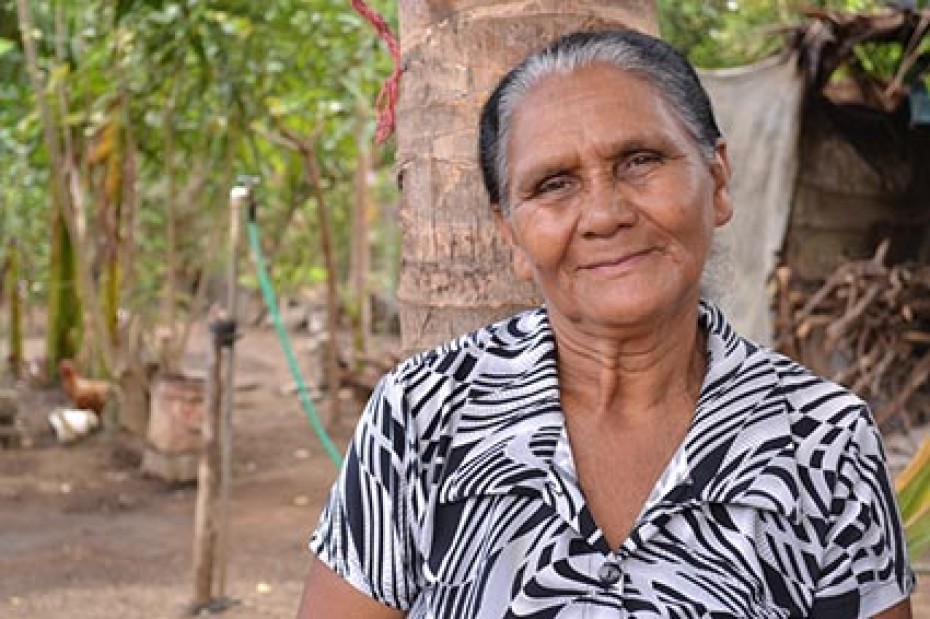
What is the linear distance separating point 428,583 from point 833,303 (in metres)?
5.87

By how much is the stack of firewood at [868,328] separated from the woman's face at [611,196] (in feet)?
17.8

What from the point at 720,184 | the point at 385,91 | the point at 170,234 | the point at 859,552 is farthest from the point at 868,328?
the point at 859,552

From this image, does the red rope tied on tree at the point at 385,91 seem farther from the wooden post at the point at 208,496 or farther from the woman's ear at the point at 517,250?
the wooden post at the point at 208,496

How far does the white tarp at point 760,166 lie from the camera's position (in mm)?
6906

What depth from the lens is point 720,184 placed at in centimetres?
170

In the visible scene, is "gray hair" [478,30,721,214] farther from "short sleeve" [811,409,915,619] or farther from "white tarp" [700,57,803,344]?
"white tarp" [700,57,803,344]

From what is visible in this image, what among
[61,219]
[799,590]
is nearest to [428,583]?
[799,590]

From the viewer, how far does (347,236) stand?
57.7ft

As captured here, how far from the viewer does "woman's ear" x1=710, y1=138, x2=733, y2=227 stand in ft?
5.53

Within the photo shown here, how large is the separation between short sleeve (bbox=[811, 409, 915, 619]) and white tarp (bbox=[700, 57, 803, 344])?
533 centimetres

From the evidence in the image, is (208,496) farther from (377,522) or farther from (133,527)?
(377,522)

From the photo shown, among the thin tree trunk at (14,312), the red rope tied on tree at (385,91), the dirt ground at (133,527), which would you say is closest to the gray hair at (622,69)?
the red rope tied on tree at (385,91)

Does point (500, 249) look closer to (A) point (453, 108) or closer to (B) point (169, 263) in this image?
(A) point (453, 108)

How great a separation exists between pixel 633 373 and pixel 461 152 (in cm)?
54
